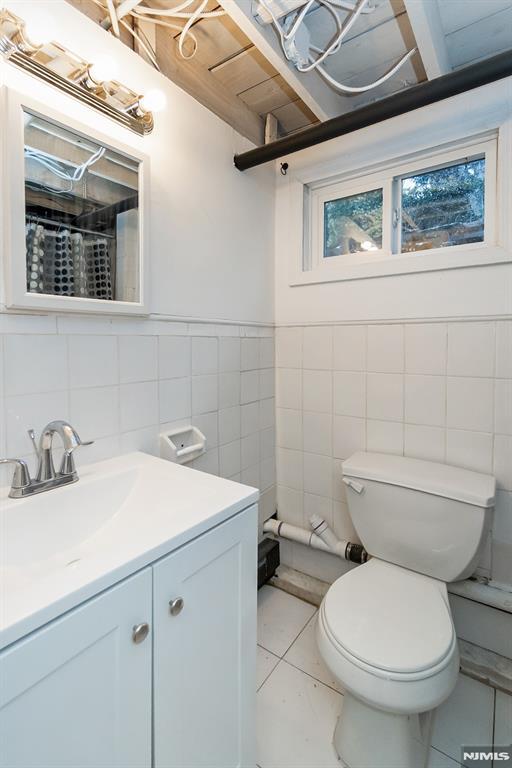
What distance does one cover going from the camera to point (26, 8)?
2.85 ft

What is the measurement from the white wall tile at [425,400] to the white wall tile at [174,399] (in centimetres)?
90

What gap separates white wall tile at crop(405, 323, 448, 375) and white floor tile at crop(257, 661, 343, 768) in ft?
4.10

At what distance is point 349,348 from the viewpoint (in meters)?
1.62

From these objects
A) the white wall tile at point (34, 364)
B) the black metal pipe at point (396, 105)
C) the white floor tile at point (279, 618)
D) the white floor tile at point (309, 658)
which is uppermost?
the black metal pipe at point (396, 105)

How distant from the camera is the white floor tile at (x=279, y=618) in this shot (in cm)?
151

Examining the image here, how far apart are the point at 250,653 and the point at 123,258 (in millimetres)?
1136

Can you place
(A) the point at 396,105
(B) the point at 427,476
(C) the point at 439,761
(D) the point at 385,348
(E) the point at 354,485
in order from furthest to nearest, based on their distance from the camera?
(D) the point at 385,348 → (E) the point at 354,485 → (B) the point at 427,476 → (A) the point at 396,105 → (C) the point at 439,761

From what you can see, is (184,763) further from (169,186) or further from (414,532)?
(169,186)

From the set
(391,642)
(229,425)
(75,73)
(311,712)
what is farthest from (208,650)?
(75,73)

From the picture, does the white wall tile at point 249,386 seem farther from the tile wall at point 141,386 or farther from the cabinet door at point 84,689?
the cabinet door at point 84,689

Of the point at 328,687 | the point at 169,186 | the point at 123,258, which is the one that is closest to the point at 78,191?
the point at 123,258

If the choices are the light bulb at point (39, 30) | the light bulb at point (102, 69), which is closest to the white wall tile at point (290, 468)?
the light bulb at point (102, 69)

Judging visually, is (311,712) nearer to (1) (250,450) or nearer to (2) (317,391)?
(1) (250,450)

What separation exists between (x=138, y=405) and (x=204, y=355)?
0.35 m
